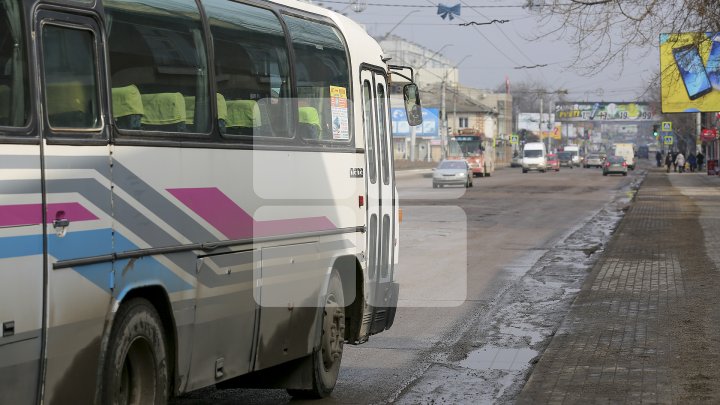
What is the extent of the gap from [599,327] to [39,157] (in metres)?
8.03

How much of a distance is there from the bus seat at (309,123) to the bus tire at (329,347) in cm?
111

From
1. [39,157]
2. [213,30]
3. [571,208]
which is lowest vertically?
[571,208]

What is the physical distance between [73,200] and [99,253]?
14.3 inches

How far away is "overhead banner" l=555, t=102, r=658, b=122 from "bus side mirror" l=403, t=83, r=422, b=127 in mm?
154555

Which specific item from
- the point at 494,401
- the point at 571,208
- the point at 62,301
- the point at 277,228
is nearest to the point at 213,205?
the point at 277,228

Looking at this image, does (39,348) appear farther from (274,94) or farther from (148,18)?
(274,94)

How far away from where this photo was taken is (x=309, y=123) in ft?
29.6

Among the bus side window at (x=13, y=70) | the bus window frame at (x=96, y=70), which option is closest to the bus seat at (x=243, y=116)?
the bus window frame at (x=96, y=70)

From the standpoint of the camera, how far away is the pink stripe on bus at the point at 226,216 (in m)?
7.20

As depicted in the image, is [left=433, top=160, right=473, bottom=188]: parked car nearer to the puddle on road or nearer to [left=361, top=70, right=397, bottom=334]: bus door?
the puddle on road

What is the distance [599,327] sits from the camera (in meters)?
12.5

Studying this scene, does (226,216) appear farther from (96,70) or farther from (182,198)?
(96,70)

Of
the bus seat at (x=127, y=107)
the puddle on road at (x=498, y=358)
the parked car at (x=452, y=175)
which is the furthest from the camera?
the parked car at (x=452, y=175)

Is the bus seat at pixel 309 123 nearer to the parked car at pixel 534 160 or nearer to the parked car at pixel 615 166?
the parked car at pixel 615 166
